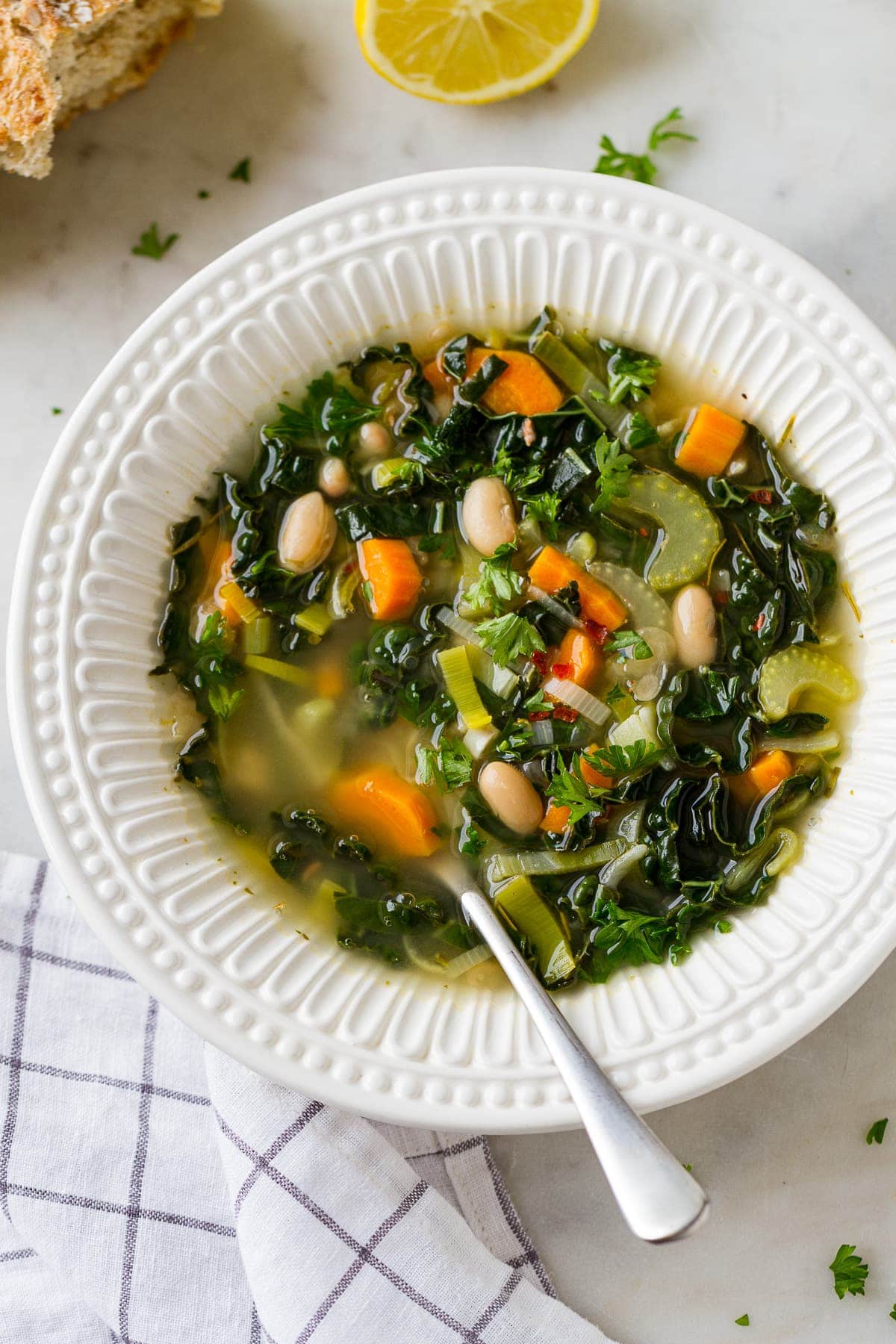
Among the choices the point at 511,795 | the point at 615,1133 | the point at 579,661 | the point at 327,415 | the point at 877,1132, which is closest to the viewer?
the point at 615,1133

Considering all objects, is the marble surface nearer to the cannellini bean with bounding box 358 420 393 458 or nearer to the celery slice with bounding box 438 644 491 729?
the cannellini bean with bounding box 358 420 393 458

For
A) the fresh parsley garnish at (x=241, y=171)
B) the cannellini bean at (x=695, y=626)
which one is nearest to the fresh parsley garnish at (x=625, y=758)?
the cannellini bean at (x=695, y=626)

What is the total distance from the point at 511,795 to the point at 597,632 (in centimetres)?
49

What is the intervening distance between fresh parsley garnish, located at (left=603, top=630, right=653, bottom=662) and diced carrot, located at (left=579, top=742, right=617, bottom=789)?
0.25 meters

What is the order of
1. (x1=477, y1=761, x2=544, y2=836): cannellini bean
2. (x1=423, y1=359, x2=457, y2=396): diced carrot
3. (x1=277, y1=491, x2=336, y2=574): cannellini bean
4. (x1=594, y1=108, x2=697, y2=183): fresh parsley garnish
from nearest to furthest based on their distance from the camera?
(x1=477, y1=761, x2=544, y2=836): cannellini bean
(x1=277, y1=491, x2=336, y2=574): cannellini bean
(x1=423, y1=359, x2=457, y2=396): diced carrot
(x1=594, y1=108, x2=697, y2=183): fresh parsley garnish

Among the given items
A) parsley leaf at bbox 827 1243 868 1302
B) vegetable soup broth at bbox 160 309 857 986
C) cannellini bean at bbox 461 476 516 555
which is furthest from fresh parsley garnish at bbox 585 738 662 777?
parsley leaf at bbox 827 1243 868 1302

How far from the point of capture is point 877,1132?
3115 mm

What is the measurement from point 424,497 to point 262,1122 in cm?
169

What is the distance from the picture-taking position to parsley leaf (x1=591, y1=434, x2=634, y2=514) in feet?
9.41

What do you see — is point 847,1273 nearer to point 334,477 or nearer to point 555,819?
point 555,819

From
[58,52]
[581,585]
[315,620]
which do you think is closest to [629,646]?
[581,585]

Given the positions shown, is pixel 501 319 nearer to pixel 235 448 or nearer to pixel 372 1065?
pixel 235 448

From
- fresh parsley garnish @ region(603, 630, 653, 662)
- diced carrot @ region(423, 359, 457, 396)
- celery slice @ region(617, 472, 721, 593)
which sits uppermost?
celery slice @ region(617, 472, 721, 593)

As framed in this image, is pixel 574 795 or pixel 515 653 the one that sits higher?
pixel 515 653
